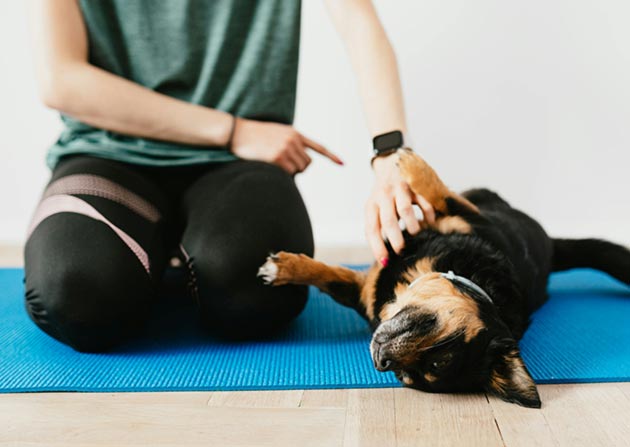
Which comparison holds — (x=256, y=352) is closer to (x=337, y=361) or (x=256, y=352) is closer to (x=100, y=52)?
(x=337, y=361)

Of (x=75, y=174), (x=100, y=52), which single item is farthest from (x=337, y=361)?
(x=100, y=52)

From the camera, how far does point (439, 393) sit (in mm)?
1267

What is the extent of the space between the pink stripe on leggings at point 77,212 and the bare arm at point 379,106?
53cm

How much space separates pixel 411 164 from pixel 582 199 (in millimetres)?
1565

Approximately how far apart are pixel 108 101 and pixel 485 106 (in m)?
1.67

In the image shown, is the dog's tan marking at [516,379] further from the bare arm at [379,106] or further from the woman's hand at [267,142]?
the woman's hand at [267,142]

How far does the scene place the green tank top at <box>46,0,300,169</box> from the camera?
1.66 m

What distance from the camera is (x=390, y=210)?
133 centimetres

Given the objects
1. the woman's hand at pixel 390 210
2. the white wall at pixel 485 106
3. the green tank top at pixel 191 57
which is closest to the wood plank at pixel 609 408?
the woman's hand at pixel 390 210

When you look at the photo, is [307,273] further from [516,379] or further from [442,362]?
[516,379]

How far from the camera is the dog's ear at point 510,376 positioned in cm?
117

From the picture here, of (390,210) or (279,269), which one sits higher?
(390,210)

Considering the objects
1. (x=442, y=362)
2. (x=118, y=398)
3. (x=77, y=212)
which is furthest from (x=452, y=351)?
(x=77, y=212)

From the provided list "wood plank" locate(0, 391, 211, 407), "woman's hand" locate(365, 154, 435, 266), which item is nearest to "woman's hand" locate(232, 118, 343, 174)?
"woman's hand" locate(365, 154, 435, 266)
